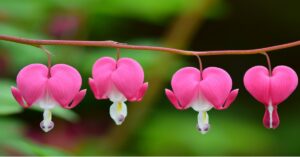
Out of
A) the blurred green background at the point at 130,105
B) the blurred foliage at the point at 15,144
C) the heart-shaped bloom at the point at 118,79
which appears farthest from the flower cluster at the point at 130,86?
the blurred green background at the point at 130,105

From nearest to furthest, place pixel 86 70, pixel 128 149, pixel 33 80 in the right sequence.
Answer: pixel 33 80
pixel 86 70
pixel 128 149

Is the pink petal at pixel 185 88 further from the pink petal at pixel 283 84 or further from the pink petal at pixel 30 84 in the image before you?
the pink petal at pixel 30 84

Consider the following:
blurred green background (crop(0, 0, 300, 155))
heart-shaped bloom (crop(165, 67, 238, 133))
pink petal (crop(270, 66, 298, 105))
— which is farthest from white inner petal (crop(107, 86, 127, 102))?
blurred green background (crop(0, 0, 300, 155))

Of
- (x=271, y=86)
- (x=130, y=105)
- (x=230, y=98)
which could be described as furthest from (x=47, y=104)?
(x=130, y=105)

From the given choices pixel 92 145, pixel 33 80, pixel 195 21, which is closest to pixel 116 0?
pixel 195 21

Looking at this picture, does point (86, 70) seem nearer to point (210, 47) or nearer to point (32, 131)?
point (32, 131)

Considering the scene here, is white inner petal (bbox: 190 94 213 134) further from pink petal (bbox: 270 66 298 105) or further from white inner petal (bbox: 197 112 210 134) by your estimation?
pink petal (bbox: 270 66 298 105)

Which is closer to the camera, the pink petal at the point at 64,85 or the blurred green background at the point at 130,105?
the pink petal at the point at 64,85
